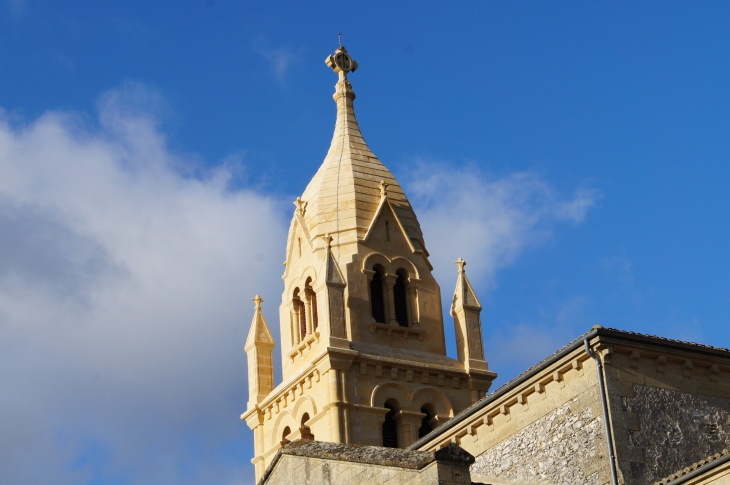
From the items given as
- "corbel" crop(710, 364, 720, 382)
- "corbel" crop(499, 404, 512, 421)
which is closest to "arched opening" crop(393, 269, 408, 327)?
"corbel" crop(499, 404, 512, 421)

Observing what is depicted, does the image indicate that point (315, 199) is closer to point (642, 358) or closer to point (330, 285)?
point (330, 285)

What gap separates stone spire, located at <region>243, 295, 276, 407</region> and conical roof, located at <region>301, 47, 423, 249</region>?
3659 millimetres

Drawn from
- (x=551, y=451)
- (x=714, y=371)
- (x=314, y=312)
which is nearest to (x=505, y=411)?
(x=551, y=451)

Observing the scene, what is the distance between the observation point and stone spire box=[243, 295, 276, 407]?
45031 millimetres

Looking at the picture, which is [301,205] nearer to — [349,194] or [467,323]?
[349,194]

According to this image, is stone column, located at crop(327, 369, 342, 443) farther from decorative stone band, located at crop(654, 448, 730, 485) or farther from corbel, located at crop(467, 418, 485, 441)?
decorative stone band, located at crop(654, 448, 730, 485)

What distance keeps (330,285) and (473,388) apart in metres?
5.29

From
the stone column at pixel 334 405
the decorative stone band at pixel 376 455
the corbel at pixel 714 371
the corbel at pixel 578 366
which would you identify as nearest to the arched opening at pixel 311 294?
the stone column at pixel 334 405

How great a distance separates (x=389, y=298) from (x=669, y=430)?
1825 centimetres

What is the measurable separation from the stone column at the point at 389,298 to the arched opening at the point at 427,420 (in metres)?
2.82

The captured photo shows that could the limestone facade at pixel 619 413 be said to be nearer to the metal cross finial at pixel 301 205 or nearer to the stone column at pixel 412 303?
the stone column at pixel 412 303

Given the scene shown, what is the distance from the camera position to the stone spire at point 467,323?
141 feet

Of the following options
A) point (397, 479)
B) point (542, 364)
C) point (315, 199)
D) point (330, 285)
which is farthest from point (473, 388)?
point (397, 479)

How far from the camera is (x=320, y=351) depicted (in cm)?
4122
